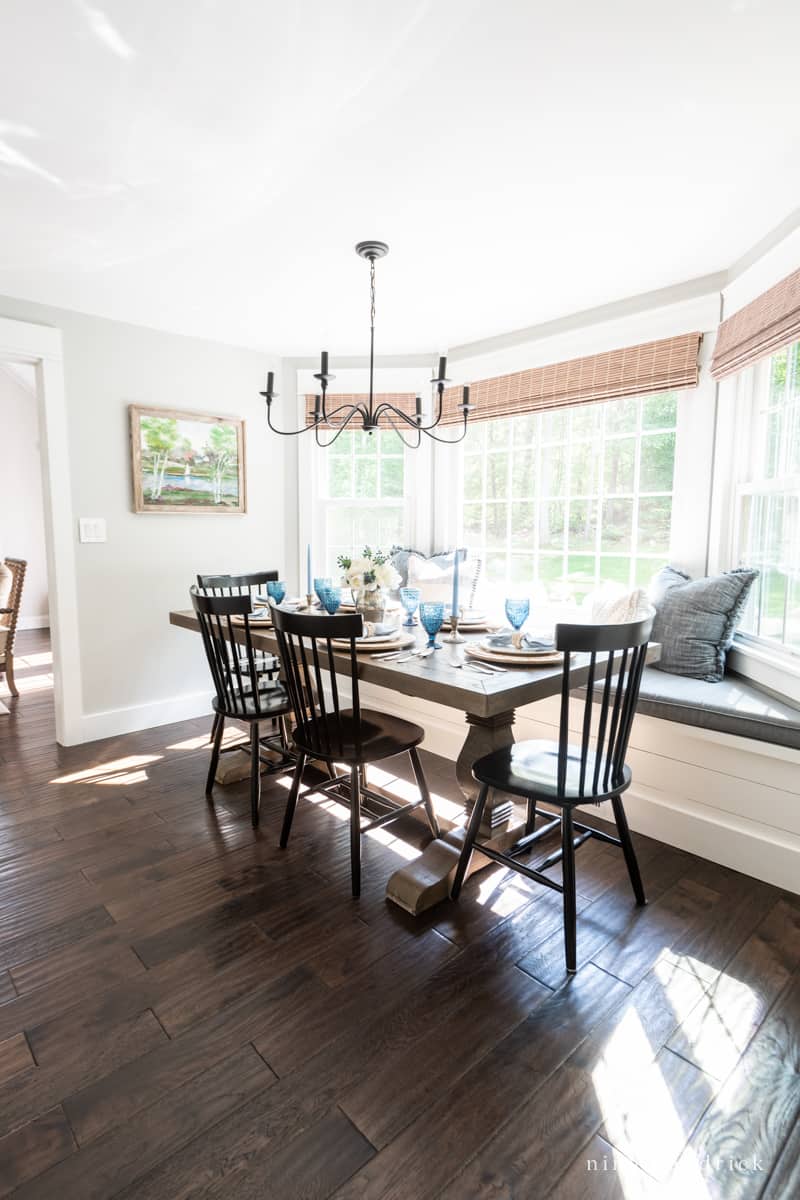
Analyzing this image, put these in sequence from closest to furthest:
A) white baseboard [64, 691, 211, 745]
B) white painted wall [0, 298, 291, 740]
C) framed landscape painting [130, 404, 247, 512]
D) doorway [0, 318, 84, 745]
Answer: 1. doorway [0, 318, 84, 745]
2. white painted wall [0, 298, 291, 740]
3. white baseboard [64, 691, 211, 745]
4. framed landscape painting [130, 404, 247, 512]

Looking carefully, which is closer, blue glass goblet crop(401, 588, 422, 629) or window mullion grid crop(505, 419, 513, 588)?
blue glass goblet crop(401, 588, 422, 629)

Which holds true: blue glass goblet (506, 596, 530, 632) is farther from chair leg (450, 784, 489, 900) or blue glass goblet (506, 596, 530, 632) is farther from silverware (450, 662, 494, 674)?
chair leg (450, 784, 489, 900)

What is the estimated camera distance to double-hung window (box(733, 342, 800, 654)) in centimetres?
229

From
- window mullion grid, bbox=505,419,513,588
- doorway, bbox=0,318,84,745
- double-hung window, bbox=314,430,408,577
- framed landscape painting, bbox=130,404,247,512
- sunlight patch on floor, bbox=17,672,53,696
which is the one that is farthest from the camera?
sunlight patch on floor, bbox=17,672,53,696

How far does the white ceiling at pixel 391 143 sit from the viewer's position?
1408 mm

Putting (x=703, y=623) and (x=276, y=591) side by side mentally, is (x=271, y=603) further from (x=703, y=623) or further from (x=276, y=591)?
(x=703, y=623)

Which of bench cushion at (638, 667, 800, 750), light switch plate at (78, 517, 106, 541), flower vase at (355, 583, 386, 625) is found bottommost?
bench cushion at (638, 667, 800, 750)

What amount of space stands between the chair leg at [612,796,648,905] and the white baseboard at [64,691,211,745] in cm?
280

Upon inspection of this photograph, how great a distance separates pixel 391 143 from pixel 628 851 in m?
2.27

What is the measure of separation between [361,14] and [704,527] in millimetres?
2355

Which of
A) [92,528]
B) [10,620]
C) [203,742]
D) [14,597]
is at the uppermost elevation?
[92,528]

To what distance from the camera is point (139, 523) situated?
3555 mm

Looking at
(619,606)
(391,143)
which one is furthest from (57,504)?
(619,606)

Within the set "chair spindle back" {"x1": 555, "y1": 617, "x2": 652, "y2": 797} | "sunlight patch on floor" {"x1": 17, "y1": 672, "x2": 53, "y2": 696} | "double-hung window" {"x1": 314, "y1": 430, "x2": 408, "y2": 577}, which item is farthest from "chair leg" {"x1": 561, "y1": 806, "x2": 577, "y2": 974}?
"sunlight patch on floor" {"x1": 17, "y1": 672, "x2": 53, "y2": 696}
